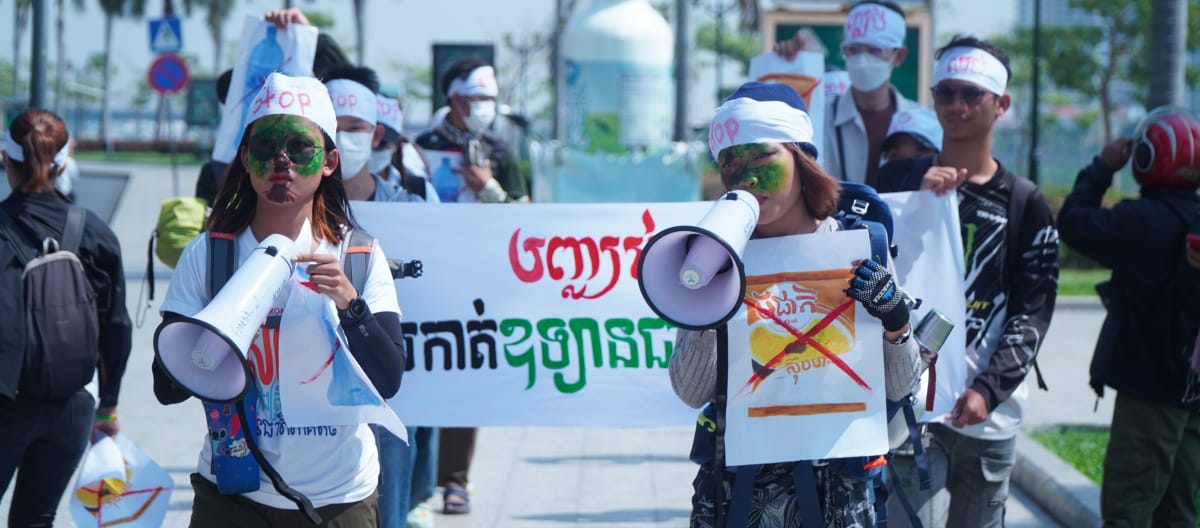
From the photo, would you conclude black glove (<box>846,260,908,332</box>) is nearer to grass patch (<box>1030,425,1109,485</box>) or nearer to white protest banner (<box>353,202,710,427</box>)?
white protest banner (<box>353,202,710,427</box>)

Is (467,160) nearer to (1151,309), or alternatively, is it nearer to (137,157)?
(1151,309)

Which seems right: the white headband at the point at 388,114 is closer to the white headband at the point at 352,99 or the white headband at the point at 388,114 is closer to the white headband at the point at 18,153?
the white headband at the point at 352,99

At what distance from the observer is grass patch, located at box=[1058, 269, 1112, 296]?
17.8 m

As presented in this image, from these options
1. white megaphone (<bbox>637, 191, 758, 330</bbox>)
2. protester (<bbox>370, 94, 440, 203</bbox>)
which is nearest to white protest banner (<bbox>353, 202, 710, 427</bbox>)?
protester (<bbox>370, 94, 440, 203</bbox>)

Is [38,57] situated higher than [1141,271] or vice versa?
[38,57]

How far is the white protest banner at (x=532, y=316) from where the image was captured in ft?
19.3

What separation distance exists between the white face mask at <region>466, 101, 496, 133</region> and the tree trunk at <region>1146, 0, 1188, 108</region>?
4.21 metres

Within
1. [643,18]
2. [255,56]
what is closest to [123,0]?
[643,18]

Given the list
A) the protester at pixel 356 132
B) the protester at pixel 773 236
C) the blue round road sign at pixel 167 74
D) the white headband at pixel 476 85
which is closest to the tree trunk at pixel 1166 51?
the white headband at pixel 476 85

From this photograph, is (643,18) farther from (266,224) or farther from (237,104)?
(266,224)

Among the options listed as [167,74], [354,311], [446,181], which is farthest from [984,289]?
[167,74]

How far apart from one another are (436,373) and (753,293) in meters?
2.43

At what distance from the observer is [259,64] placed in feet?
19.2

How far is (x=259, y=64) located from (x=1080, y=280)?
612 inches
